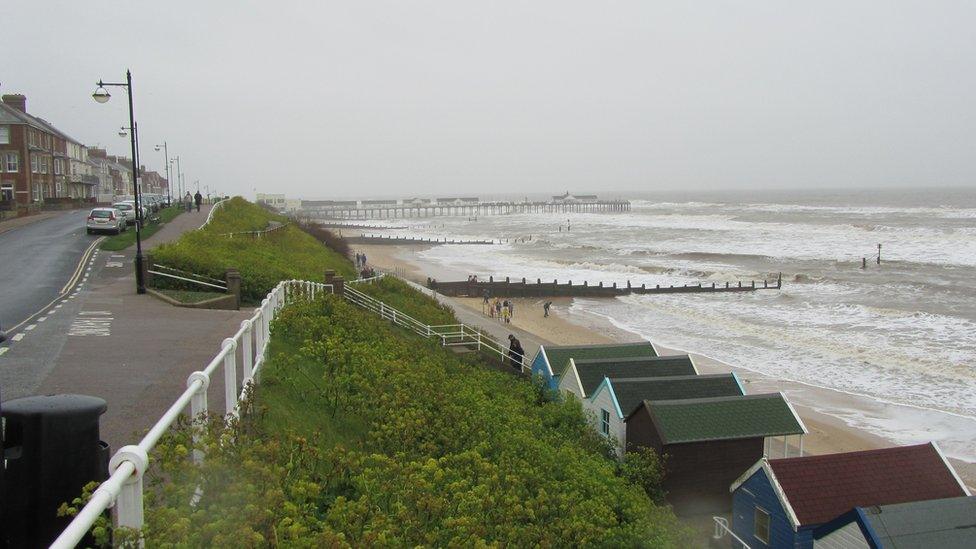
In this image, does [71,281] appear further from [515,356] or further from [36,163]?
[36,163]

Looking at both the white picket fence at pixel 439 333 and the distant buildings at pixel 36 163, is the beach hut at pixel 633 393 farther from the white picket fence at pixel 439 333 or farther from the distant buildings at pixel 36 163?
the distant buildings at pixel 36 163

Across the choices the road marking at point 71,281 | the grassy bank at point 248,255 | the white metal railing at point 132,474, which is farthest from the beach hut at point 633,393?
the road marking at point 71,281

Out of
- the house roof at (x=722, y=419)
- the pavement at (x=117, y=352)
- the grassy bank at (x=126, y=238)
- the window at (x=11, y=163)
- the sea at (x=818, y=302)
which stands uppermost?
the window at (x=11, y=163)

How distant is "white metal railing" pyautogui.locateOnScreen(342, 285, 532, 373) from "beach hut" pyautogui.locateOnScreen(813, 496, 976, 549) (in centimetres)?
1412

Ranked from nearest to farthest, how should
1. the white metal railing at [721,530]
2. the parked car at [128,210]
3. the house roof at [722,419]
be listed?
the white metal railing at [721,530], the house roof at [722,419], the parked car at [128,210]

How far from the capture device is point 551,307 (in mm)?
48500

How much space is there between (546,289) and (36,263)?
33327 mm

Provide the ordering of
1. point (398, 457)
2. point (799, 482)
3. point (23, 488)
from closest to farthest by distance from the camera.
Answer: point (23, 488) < point (398, 457) < point (799, 482)

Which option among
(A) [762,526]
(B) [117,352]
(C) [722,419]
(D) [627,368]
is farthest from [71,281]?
(A) [762,526]

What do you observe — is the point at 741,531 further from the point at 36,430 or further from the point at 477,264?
the point at 477,264

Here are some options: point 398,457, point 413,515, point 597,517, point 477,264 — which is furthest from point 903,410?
point 477,264

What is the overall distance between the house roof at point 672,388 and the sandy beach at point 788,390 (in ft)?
6.31

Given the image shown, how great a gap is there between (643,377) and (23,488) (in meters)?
18.4

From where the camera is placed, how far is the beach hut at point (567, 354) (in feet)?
75.8
